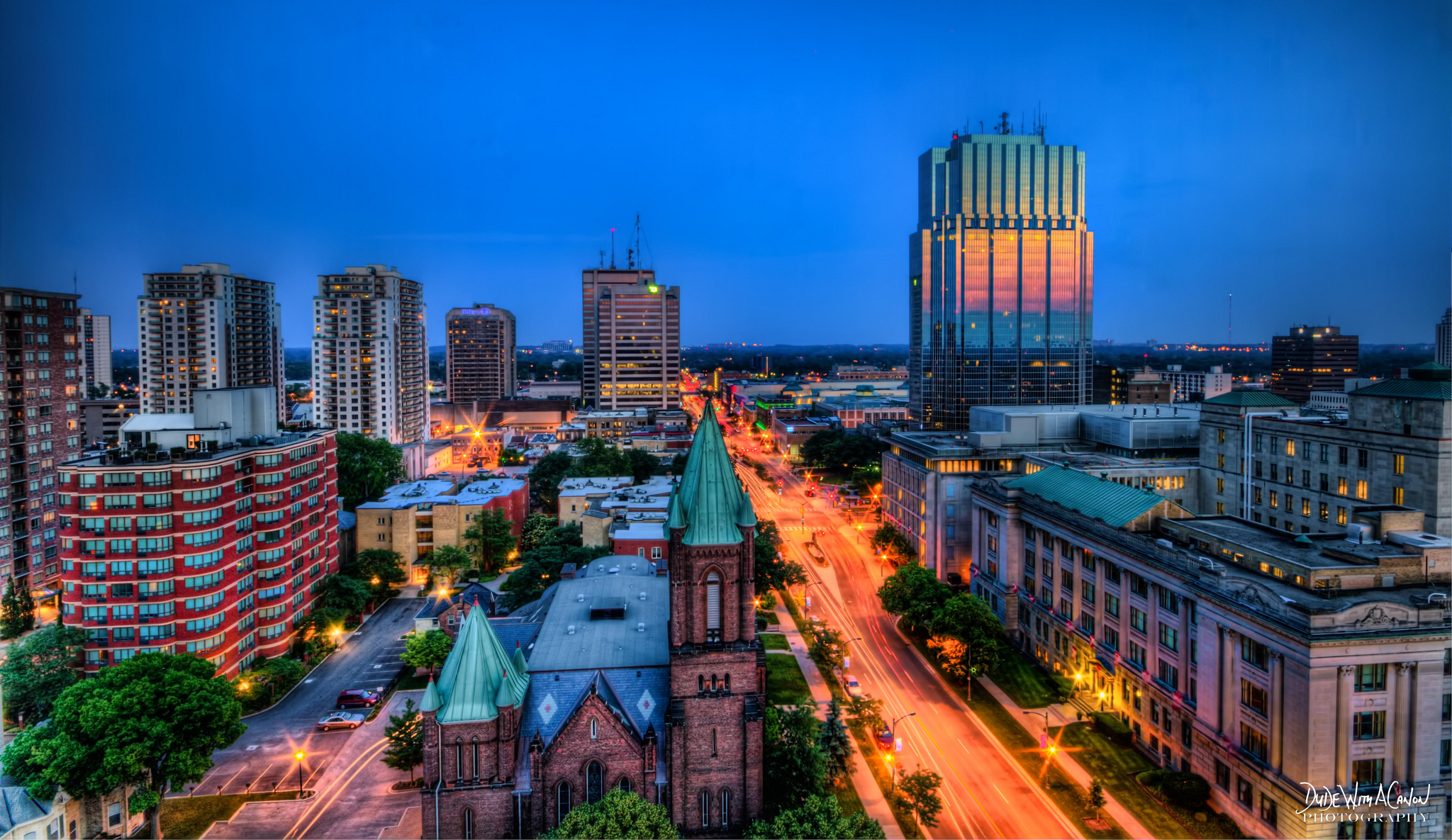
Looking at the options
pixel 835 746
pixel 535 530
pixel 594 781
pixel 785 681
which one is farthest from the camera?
pixel 535 530

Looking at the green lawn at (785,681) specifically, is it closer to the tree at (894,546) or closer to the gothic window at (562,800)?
the gothic window at (562,800)

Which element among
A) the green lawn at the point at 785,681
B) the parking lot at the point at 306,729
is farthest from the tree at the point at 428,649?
the green lawn at the point at 785,681

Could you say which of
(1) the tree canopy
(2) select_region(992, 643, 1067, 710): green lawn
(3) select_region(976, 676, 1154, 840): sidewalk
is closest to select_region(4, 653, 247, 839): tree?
(3) select_region(976, 676, 1154, 840): sidewalk

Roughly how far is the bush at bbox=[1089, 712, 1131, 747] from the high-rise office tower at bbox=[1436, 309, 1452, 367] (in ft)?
114

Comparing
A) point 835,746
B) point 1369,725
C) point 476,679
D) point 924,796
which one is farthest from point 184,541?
point 1369,725

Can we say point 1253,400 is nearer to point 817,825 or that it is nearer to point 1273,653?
point 1273,653

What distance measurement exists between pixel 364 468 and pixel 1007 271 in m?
139

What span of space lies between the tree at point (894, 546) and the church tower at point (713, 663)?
2679 inches

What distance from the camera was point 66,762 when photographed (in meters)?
45.2

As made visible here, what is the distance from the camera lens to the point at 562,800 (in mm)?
46562

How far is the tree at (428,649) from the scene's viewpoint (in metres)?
70.3

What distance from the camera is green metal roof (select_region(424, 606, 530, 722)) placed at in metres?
45.5

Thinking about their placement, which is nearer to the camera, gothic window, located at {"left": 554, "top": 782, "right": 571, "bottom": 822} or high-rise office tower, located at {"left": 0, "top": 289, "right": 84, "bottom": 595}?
gothic window, located at {"left": 554, "top": 782, "right": 571, "bottom": 822}

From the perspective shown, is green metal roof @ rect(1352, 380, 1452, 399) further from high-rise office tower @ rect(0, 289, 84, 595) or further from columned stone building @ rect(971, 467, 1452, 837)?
high-rise office tower @ rect(0, 289, 84, 595)
